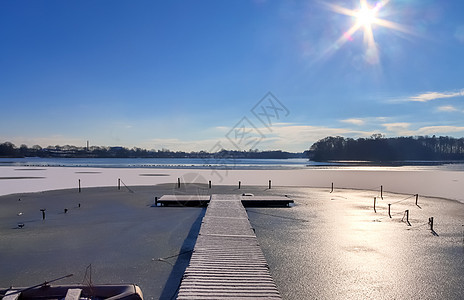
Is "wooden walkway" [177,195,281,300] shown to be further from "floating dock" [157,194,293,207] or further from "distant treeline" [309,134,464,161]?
"distant treeline" [309,134,464,161]

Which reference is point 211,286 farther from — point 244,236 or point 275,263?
point 244,236

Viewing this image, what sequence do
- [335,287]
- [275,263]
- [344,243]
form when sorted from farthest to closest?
[344,243] < [275,263] < [335,287]

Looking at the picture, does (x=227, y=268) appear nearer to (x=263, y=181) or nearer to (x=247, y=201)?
(x=247, y=201)

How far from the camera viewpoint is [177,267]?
26.9 ft

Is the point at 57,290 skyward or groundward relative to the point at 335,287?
skyward

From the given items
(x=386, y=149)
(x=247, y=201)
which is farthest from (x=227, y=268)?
(x=386, y=149)

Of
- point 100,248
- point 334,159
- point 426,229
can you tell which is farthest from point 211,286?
point 334,159

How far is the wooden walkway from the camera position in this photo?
5891 millimetres

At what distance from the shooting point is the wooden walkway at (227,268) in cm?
589

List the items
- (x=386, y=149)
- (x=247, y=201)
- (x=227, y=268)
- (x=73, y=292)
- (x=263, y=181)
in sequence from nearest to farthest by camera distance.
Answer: (x=73, y=292)
(x=227, y=268)
(x=247, y=201)
(x=263, y=181)
(x=386, y=149)

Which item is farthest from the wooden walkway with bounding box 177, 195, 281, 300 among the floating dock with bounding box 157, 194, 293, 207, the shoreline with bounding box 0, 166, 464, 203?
the shoreline with bounding box 0, 166, 464, 203

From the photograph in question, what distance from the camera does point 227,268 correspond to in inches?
279

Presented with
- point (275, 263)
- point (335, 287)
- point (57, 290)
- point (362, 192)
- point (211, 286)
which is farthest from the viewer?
point (362, 192)

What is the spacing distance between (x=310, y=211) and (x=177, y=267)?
9.59 metres
